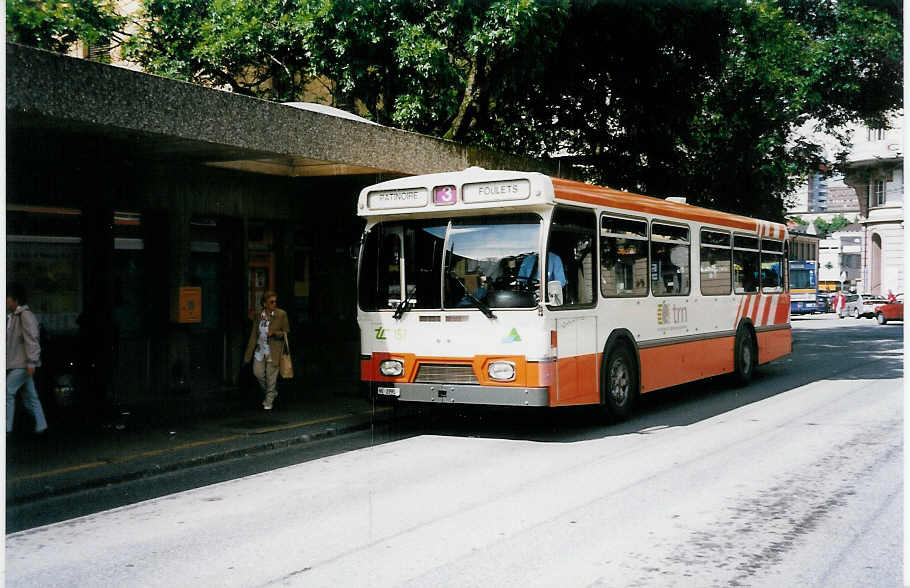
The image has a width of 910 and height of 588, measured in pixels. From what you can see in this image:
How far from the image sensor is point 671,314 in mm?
13070

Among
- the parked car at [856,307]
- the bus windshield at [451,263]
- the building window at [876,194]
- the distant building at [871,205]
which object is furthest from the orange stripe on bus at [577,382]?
the building window at [876,194]

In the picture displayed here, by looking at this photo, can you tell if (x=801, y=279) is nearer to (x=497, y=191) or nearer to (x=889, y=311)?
(x=889, y=311)

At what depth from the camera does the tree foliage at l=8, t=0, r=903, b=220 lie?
17.0 m

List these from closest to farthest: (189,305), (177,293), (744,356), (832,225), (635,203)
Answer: (635,203)
(177,293)
(189,305)
(744,356)
(832,225)

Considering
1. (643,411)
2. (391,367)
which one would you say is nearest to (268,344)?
(391,367)

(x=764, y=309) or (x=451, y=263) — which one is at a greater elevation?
(x=451, y=263)

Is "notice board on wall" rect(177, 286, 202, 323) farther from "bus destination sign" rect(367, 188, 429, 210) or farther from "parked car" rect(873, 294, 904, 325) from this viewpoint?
"parked car" rect(873, 294, 904, 325)

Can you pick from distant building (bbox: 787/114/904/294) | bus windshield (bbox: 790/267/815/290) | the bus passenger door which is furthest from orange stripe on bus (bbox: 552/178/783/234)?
bus windshield (bbox: 790/267/815/290)

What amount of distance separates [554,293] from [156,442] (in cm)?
483

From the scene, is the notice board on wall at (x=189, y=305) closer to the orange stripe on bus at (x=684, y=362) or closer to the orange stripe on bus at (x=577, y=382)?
the orange stripe on bus at (x=577, y=382)

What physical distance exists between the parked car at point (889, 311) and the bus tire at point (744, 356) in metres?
28.5

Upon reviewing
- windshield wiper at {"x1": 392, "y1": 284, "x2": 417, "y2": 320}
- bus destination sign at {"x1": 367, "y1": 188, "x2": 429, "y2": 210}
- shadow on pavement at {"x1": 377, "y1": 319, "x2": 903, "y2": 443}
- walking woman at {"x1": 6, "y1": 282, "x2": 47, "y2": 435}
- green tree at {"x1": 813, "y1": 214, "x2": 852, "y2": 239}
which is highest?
green tree at {"x1": 813, "y1": 214, "x2": 852, "y2": 239}

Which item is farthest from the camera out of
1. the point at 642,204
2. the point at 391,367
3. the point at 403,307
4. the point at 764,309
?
the point at 764,309

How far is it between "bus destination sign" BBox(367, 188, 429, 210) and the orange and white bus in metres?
0.01
